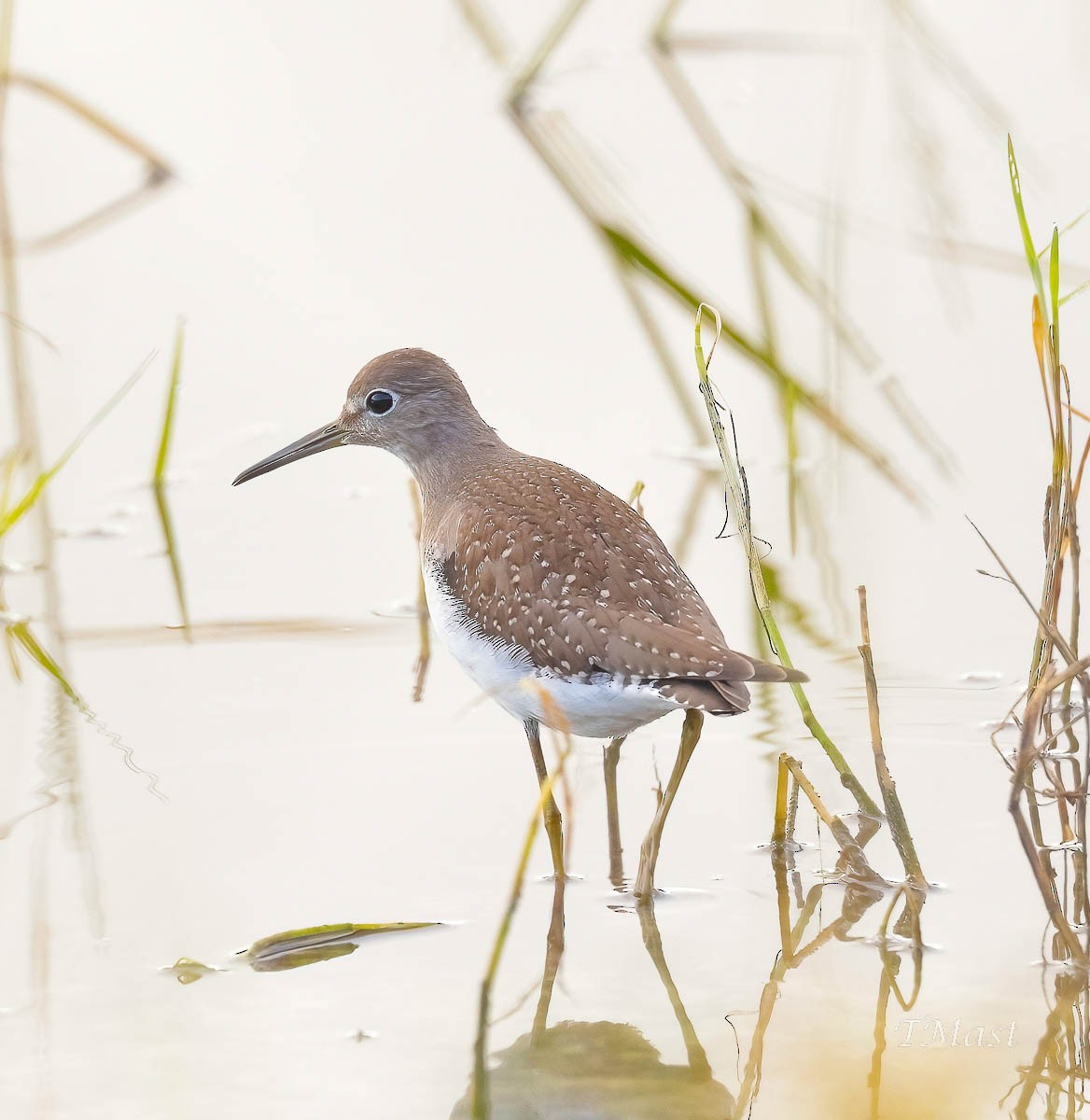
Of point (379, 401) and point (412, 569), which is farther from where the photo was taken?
point (412, 569)

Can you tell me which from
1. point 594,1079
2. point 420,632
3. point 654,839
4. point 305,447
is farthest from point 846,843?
point 305,447

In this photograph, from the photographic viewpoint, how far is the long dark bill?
6281 mm

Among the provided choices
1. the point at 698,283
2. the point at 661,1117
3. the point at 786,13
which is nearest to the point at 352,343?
the point at 698,283

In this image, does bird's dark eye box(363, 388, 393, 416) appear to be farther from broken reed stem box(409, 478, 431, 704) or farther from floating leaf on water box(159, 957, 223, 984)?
floating leaf on water box(159, 957, 223, 984)

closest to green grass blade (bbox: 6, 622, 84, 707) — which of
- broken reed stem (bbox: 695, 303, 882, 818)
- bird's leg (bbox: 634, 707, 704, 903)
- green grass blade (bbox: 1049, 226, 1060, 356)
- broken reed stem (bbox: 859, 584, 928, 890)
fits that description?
bird's leg (bbox: 634, 707, 704, 903)

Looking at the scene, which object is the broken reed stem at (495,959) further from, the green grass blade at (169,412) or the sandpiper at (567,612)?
the green grass blade at (169,412)

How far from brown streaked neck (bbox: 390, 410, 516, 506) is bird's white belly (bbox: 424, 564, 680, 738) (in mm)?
664

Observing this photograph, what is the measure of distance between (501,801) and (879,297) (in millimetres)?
3945

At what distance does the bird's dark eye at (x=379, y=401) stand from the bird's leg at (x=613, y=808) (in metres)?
1.62

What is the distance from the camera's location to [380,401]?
612cm

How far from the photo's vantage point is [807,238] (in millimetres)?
8508

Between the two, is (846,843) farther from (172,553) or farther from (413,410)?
(172,553)

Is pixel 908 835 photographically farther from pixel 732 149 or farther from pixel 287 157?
pixel 287 157

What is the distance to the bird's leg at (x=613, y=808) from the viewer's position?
4.84m
